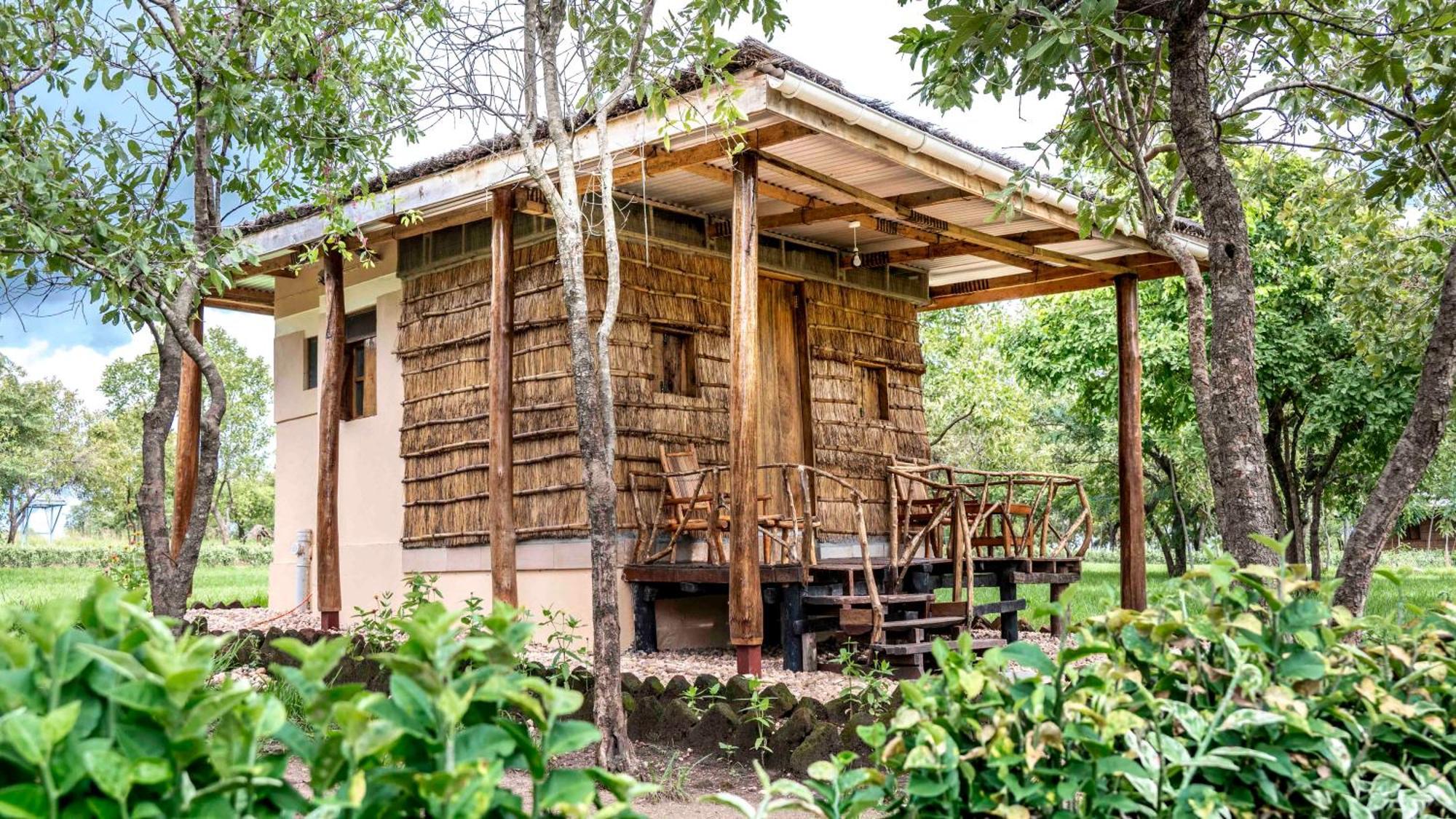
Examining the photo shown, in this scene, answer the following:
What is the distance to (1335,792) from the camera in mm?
1775

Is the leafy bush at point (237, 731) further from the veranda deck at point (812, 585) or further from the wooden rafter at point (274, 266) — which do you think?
the wooden rafter at point (274, 266)

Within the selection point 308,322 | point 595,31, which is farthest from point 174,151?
point 308,322

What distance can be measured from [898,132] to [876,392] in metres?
4.71

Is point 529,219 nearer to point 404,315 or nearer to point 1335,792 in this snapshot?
point 404,315

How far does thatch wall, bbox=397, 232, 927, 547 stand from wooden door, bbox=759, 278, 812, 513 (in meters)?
0.13

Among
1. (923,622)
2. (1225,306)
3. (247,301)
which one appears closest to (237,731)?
(1225,306)

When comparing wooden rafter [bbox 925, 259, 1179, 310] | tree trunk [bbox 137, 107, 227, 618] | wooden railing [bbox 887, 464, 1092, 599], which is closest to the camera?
tree trunk [bbox 137, 107, 227, 618]

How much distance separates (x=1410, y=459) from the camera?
11.8ft

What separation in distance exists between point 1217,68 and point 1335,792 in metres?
5.87

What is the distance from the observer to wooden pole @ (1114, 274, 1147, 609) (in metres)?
10.4

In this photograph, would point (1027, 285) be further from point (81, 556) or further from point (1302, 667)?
point (81, 556)

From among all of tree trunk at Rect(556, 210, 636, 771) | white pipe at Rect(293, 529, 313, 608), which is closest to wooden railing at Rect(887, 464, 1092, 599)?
tree trunk at Rect(556, 210, 636, 771)

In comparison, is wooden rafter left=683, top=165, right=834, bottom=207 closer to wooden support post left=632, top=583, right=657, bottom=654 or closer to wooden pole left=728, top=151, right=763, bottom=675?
wooden pole left=728, top=151, right=763, bottom=675

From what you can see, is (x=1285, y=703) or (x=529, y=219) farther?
(x=529, y=219)
